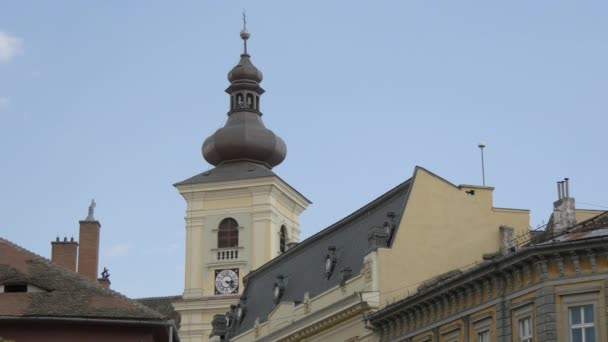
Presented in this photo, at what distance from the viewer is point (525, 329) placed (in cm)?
4928

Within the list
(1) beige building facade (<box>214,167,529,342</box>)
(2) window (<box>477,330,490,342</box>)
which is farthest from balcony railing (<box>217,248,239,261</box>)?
(2) window (<box>477,330,490,342</box>)

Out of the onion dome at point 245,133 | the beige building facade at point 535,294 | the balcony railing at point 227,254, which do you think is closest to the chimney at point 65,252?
the beige building facade at point 535,294

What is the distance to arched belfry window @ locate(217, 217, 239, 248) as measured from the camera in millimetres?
112062

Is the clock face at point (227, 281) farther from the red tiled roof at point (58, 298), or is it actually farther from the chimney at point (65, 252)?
the red tiled roof at point (58, 298)

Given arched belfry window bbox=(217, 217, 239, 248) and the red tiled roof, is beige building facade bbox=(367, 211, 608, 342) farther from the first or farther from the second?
arched belfry window bbox=(217, 217, 239, 248)

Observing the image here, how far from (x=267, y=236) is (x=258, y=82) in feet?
48.0

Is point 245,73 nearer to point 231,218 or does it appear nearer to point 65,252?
point 231,218

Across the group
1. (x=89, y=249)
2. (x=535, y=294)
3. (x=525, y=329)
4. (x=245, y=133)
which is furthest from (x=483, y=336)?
(x=245, y=133)

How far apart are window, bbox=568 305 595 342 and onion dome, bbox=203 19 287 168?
6976 centimetres

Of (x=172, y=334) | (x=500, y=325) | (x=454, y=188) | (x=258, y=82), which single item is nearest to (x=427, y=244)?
(x=454, y=188)

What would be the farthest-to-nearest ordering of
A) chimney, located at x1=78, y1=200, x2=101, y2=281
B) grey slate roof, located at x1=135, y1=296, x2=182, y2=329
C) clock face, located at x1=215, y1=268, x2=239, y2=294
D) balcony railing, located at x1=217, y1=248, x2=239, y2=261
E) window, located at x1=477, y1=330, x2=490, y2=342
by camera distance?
grey slate roof, located at x1=135, y1=296, x2=182, y2=329
balcony railing, located at x1=217, y1=248, x2=239, y2=261
clock face, located at x1=215, y1=268, x2=239, y2=294
chimney, located at x1=78, y1=200, x2=101, y2=281
window, located at x1=477, y1=330, x2=490, y2=342

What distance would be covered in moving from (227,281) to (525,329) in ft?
203

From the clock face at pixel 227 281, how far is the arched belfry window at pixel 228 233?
7.50ft

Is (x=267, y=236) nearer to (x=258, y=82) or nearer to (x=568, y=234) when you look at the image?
(x=258, y=82)
